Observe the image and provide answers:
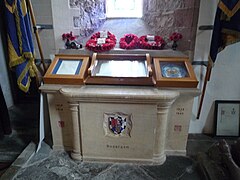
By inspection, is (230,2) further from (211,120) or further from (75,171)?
(75,171)

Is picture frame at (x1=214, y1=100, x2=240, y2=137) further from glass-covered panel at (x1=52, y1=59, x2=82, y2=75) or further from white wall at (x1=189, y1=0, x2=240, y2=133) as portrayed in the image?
glass-covered panel at (x1=52, y1=59, x2=82, y2=75)

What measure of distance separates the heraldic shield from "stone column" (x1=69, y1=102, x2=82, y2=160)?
24 centimetres

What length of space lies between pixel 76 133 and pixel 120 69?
67 cm

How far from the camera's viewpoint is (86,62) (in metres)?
1.98

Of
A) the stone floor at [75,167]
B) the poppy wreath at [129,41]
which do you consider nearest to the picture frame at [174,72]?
the poppy wreath at [129,41]

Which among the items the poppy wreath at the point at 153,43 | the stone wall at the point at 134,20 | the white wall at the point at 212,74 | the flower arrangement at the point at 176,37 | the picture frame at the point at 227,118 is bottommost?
the picture frame at the point at 227,118

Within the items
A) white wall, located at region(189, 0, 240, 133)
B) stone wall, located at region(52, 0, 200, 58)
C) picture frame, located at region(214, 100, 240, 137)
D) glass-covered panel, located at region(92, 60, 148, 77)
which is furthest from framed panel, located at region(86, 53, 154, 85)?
picture frame, located at region(214, 100, 240, 137)

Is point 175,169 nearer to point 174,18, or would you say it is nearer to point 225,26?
point 225,26

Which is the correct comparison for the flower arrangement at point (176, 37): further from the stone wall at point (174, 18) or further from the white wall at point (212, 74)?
the white wall at point (212, 74)

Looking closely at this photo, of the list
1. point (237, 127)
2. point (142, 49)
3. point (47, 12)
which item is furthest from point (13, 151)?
point (237, 127)

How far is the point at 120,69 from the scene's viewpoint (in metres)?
1.97

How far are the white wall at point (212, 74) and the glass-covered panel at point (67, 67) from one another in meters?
1.08

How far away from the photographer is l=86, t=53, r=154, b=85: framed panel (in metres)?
1.85

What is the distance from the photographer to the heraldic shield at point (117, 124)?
1814 mm
